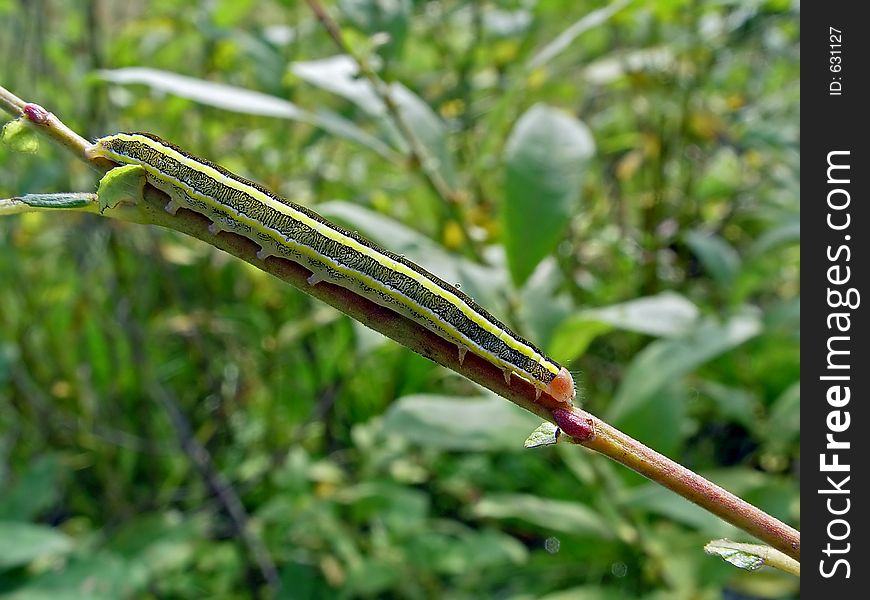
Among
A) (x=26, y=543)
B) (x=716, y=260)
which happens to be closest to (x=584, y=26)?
(x=716, y=260)

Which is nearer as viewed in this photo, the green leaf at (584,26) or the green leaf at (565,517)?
the green leaf at (584,26)

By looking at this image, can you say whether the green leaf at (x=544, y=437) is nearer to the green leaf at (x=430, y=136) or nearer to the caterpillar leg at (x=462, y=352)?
the caterpillar leg at (x=462, y=352)

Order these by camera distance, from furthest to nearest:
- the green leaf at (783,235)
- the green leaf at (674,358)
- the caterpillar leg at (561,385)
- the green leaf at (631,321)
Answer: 1. the green leaf at (783,235)
2. the green leaf at (674,358)
3. the green leaf at (631,321)
4. the caterpillar leg at (561,385)

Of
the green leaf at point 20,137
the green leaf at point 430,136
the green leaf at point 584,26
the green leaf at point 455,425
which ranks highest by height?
the green leaf at point 584,26

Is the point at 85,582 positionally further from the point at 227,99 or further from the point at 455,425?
the point at 227,99

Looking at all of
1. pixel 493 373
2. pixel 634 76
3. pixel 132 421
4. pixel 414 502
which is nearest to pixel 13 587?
pixel 414 502

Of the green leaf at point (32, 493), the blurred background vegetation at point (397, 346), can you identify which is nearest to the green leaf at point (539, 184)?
the blurred background vegetation at point (397, 346)

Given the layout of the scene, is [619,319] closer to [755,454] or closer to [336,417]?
[755,454]
